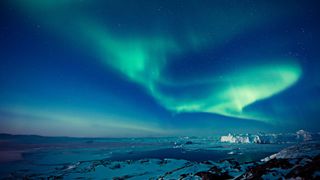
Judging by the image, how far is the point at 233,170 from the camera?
67.4m

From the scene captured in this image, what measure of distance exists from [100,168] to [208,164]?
7456 centimetres

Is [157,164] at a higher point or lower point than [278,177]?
lower

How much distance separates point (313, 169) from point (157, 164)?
118 meters

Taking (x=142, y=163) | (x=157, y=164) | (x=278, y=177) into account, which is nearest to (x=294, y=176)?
(x=278, y=177)

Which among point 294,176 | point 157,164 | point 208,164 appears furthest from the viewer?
point 157,164

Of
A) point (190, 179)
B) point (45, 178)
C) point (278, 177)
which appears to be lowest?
point (45, 178)

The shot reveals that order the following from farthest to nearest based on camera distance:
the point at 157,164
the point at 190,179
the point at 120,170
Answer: the point at 157,164, the point at 120,170, the point at 190,179

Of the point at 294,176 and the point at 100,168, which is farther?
the point at 100,168

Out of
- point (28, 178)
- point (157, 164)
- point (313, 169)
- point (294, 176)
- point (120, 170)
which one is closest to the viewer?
point (313, 169)

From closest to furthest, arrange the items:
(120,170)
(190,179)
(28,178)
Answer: (190,179) → (28,178) → (120,170)

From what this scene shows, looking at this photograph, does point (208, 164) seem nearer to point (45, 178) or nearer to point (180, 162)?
point (180, 162)

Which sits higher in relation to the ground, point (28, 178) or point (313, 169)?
point (313, 169)

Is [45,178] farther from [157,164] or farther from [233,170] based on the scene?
[233,170]

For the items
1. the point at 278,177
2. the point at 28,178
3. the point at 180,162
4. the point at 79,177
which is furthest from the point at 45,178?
the point at 278,177
